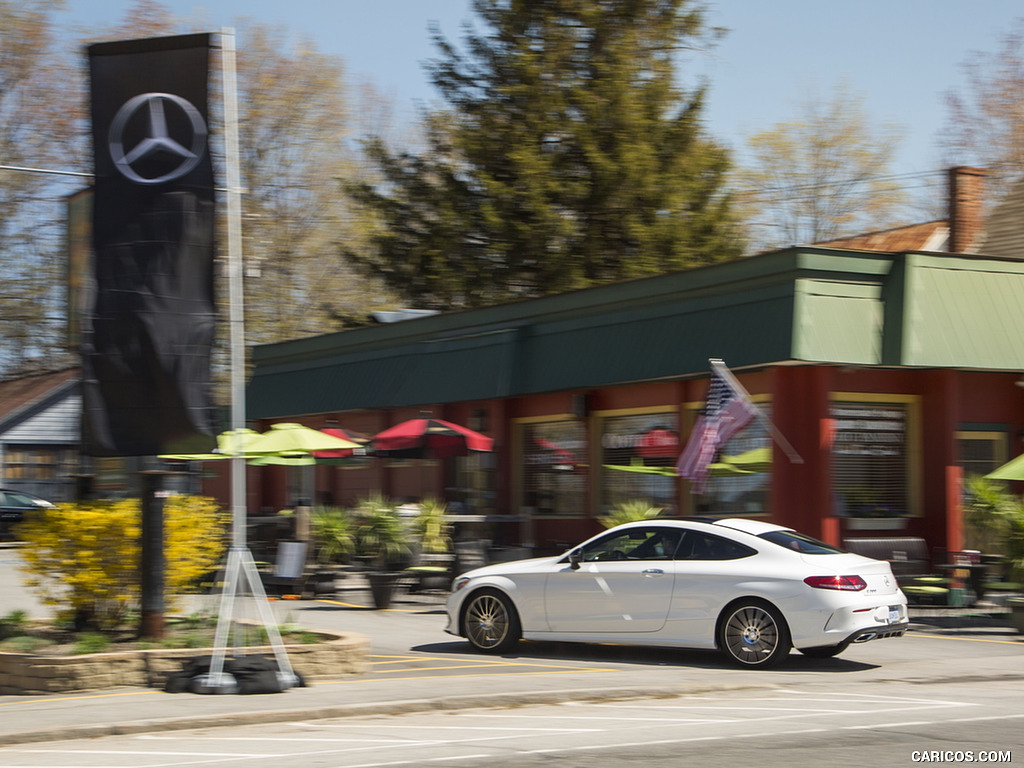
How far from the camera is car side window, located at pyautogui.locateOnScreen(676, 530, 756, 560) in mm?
13016

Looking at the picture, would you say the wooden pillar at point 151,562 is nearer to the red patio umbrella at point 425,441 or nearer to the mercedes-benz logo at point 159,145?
the mercedes-benz logo at point 159,145

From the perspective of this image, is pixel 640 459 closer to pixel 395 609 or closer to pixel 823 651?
pixel 395 609

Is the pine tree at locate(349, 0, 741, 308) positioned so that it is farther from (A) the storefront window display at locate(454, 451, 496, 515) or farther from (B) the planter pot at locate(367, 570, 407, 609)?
(B) the planter pot at locate(367, 570, 407, 609)

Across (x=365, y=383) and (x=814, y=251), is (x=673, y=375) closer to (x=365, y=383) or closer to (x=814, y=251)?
(x=814, y=251)

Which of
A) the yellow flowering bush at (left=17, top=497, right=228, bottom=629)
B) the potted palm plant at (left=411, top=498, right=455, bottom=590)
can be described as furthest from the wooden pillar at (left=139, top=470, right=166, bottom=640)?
the potted palm plant at (left=411, top=498, right=455, bottom=590)

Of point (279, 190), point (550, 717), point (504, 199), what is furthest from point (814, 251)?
point (279, 190)

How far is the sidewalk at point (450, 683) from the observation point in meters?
9.80

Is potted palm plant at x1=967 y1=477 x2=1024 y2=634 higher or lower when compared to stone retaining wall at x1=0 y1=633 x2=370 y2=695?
higher

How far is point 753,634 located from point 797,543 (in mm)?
1090

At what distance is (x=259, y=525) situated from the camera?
24406 millimetres

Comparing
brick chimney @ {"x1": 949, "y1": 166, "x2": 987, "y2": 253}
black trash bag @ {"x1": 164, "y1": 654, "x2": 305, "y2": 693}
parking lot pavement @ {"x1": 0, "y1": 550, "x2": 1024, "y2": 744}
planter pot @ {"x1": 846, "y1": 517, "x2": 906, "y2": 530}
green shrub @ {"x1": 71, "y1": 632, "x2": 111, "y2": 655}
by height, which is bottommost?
parking lot pavement @ {"x1": 0, "y1": 550, "x2": 1024, "y2": 744}

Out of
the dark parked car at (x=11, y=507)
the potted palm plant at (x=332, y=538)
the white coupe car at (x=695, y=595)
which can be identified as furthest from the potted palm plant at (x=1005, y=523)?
the dark parked car at (x=11, y=507)

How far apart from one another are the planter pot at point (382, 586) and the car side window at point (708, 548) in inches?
264

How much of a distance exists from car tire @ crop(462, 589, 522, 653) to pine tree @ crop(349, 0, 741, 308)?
23962 millimetres
